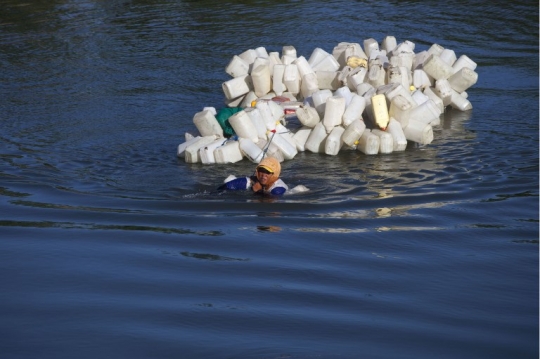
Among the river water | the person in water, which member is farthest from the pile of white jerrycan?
the person in water

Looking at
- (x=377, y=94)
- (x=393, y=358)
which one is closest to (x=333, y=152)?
(x=377, y=94)

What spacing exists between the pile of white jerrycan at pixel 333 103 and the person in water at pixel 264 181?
147cm

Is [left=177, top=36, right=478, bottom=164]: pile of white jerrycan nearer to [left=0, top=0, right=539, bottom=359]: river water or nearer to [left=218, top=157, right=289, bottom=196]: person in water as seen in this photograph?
[left=0, top=0, right=539, bottom=359]: river water

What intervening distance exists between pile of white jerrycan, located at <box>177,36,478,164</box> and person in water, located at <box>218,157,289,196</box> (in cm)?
147

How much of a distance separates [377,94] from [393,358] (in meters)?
7.57

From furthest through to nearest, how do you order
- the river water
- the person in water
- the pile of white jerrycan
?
1. the pile of white jerrycan
2. the person in water
3. the river water

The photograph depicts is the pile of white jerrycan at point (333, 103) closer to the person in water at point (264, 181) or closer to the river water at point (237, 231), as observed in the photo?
the river water at point (237, 231)

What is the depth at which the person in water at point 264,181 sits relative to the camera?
434 inches

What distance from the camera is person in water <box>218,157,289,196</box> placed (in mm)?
11023

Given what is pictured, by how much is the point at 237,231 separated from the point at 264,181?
120 centimetres

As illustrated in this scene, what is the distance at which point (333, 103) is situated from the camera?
13164mm

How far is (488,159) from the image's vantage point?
13008 mm

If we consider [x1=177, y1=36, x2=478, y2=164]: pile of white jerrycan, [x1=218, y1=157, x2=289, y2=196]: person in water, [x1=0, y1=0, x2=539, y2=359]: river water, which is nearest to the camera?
[x1=0, y1=0, x2=539, y2=359]: river water

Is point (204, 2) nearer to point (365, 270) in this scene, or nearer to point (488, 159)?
point (488, 159)
